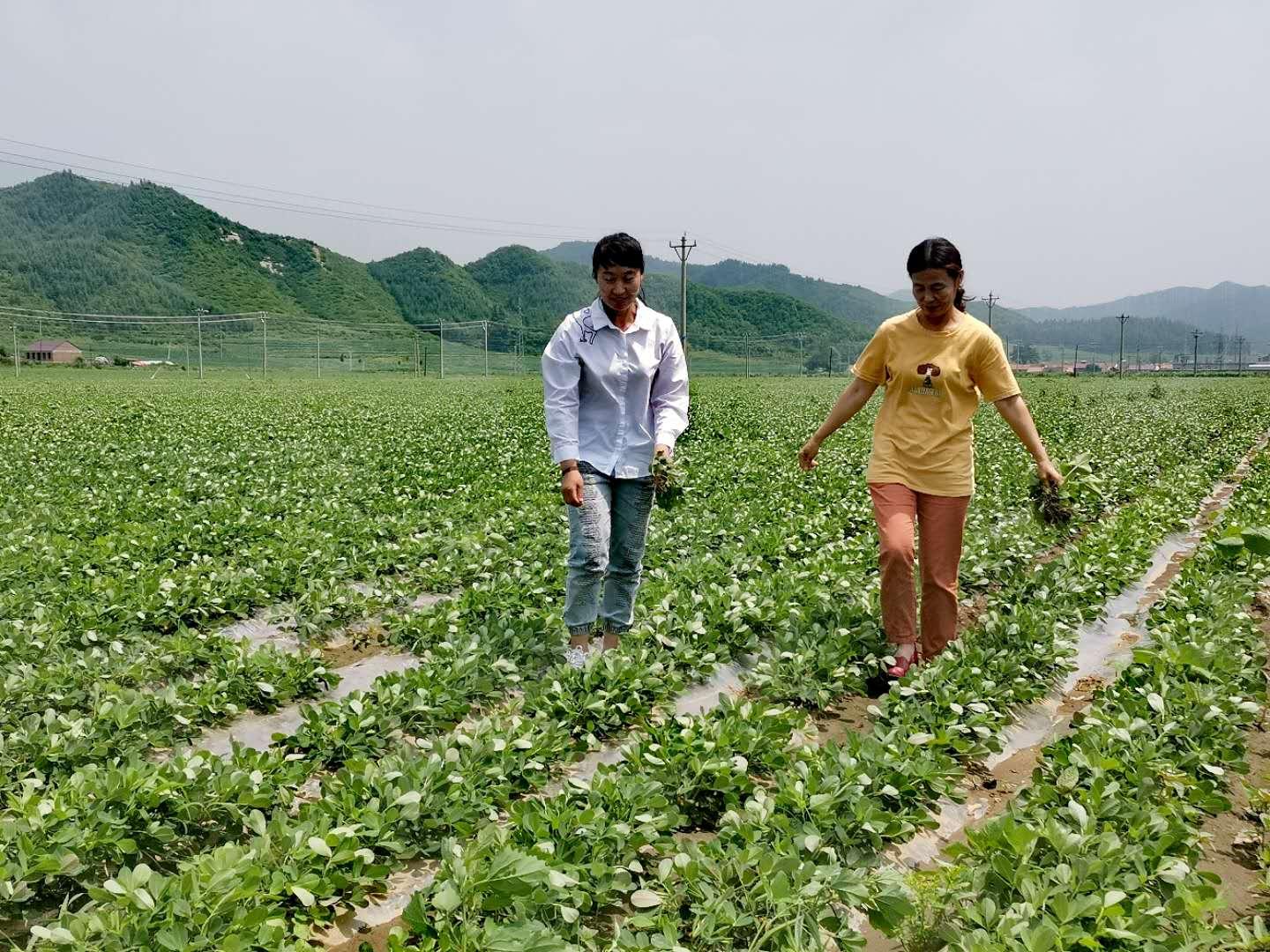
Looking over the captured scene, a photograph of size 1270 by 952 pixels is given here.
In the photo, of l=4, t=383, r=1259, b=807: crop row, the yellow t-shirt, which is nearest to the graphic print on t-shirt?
the yellow t-shirt

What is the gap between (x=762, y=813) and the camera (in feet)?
10.3

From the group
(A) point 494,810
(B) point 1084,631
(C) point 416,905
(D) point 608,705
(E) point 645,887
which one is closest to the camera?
(C) point 416,905

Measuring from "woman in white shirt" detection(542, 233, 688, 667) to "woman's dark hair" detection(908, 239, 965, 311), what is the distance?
4.22 ft

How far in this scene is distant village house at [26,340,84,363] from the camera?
57062 mm

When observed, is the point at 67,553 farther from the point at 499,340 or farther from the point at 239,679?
the point at 499,340

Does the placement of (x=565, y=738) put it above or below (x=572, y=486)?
below

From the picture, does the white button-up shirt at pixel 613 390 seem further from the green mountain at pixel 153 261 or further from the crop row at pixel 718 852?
the green mountain at pixel 153 261

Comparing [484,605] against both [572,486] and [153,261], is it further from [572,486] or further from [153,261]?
[153,261]

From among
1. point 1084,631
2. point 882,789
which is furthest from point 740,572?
point 882,789

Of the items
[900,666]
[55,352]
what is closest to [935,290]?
[900,666]

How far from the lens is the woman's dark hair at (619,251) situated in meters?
4.17

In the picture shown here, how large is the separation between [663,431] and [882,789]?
2065 mm

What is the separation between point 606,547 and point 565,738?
106 centimetres

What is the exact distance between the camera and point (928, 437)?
4746 millimetres
